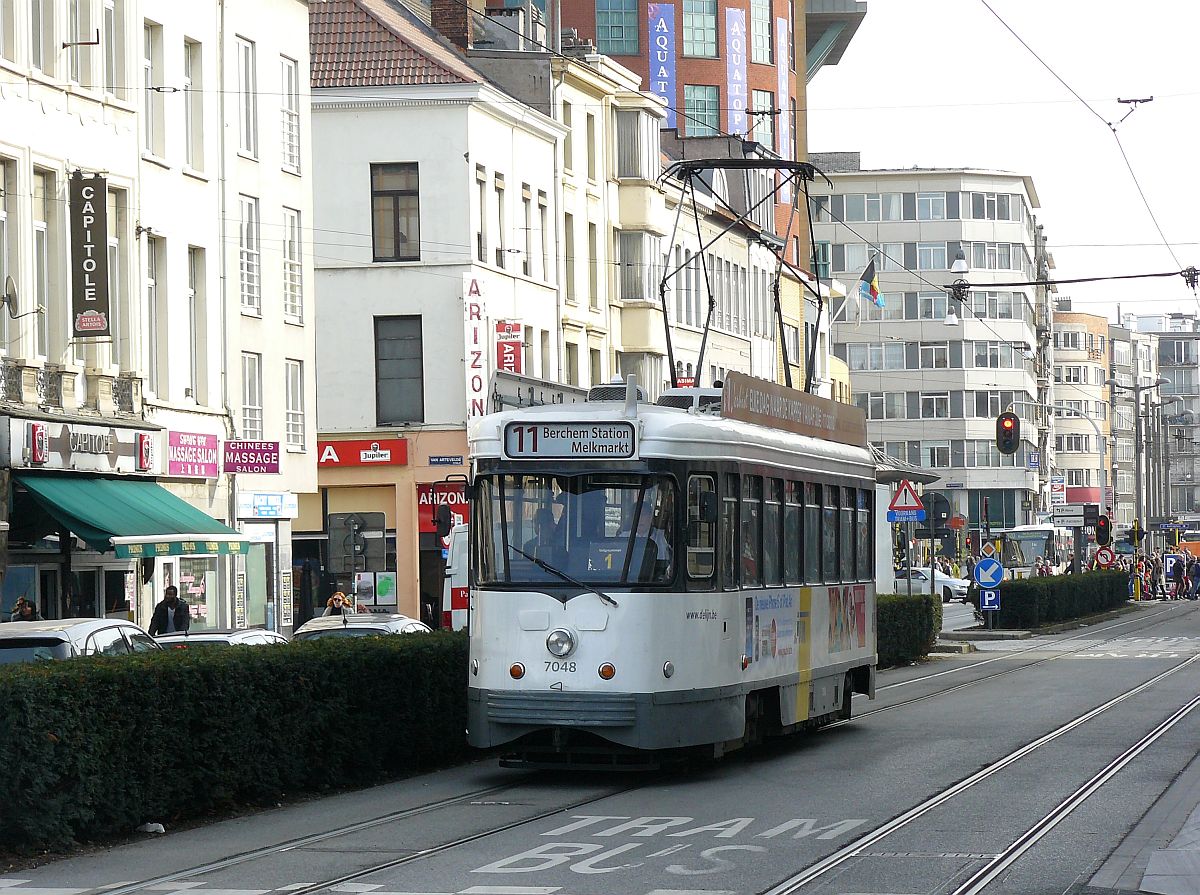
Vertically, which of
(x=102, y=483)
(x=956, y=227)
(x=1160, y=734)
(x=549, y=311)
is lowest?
(x=1160, y=734)

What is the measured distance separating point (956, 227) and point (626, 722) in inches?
3900

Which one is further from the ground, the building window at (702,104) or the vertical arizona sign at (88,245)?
the building window at (702,104)

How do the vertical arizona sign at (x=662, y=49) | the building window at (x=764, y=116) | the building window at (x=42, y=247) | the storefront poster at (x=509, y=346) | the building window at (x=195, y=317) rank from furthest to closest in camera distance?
the building window at (x=764, y=116), the vertical arizona sign at (x=662, y=49), the storefront poster at (x=509, y=346), the building window at (x=195, y=317), the building window at (x=42, y=247)

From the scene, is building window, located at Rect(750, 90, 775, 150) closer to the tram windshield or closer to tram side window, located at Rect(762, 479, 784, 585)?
tram side window, located at Rect(762, 479, 784, 585)

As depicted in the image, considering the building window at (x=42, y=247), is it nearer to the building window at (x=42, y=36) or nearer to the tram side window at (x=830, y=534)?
the building window at (x=42, y=36)

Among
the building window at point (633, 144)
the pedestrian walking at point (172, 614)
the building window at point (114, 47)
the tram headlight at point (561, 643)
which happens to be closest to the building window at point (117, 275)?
the building window at point (114, 47)

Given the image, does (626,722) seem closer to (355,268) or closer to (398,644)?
(398,644)

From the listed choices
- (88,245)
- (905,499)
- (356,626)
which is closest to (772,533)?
(356,626)

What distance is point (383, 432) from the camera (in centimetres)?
4812

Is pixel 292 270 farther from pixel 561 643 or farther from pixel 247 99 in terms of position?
pixel 561 643

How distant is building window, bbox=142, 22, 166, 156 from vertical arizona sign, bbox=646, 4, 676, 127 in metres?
41.0

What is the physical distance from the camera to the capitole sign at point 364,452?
47.9m

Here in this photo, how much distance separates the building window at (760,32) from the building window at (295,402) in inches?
1484

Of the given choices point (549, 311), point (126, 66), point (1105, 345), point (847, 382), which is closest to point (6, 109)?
point (126, 66)
